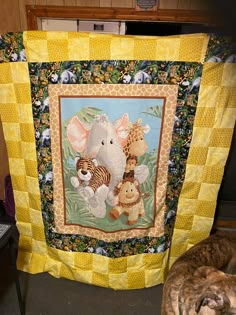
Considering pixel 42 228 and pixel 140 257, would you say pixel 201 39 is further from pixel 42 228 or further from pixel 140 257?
pixel 42 228

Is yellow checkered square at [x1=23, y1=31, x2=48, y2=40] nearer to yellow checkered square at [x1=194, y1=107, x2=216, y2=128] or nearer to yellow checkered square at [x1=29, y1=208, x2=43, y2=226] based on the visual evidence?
yellow checkered square at [x1=194, y1=107, x2=216, y2=128]

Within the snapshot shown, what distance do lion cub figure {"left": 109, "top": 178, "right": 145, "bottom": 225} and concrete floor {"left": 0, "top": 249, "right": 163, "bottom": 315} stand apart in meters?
0.58

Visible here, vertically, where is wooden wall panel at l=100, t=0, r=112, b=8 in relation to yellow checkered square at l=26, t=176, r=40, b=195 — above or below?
above

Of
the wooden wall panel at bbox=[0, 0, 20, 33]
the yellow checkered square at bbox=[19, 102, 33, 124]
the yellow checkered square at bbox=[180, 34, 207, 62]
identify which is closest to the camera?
the yellow checkered square at bbox=[180, 34, 207, 62]

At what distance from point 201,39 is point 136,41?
33 cm

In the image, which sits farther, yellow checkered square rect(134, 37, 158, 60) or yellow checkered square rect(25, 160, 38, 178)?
yellow checkered square rect(25, 160, 38, 178)

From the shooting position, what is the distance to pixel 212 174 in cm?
170

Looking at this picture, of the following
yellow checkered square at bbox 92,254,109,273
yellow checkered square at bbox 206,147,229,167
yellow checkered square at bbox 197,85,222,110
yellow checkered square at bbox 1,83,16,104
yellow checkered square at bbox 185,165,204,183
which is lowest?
yellow checkered square at bbox 92,254,109,273

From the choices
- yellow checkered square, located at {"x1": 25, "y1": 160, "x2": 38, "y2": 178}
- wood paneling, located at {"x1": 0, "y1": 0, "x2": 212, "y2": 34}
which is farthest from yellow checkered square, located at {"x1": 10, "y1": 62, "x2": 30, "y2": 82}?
wood paneling, located at {"x1": 0, "y1": 0, "x2": 212, "y2": 34}

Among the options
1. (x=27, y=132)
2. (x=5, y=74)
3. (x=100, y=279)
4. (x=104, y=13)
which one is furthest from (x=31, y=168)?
(x=104, y=13)

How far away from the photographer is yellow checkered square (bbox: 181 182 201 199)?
5.70 ft

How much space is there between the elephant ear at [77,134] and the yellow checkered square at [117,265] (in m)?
0.79

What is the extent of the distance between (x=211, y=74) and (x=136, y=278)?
1.41 m

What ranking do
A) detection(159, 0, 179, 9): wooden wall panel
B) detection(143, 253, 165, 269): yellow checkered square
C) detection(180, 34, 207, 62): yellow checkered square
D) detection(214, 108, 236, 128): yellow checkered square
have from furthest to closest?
detection(159, 0, 179, 9): wooden wall panel, detection(143, 253, 165, 269): yellow checkered square, detection(214, 108, 236, 128): yellow checkered square, detection(180, 34, 207, 62): yellow checkered square
